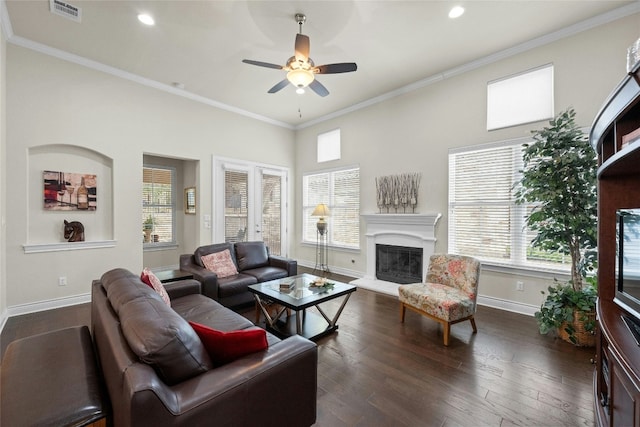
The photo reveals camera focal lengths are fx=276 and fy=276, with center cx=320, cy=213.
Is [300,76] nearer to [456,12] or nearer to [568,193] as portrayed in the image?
[456,12]

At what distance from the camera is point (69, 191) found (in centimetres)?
397

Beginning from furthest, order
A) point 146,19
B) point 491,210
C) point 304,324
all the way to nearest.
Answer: point 491,210 → point 304,324 → point 146,19

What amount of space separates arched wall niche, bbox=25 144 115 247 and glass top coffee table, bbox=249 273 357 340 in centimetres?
289

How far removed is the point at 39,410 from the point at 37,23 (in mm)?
4218

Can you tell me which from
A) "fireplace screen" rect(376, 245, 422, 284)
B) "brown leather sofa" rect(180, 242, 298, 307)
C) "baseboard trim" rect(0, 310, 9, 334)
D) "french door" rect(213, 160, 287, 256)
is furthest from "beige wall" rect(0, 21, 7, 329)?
"fireplace screen" rect(376, 245, 422, 284)

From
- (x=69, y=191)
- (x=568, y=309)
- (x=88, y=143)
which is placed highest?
(x=88, y=143)

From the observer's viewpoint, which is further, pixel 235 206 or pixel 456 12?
pixel 235 206

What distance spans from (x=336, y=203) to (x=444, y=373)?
4.10 metres

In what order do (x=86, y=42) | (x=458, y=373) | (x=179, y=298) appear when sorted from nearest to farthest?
1. (x=458, y=373)
2. (x=179, y=298)
3. (x=86, y=42)

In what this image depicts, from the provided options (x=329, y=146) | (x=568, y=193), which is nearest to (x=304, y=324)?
(x=568, y=193)

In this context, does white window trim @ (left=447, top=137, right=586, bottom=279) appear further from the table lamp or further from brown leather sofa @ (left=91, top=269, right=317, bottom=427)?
brown leather sofa @ (left=91, top=269, right=317, bottom=427)

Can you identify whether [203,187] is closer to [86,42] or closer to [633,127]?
[86,42]

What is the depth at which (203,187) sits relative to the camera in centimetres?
533

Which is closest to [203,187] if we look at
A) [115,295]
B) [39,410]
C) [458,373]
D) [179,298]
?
[179,298]
